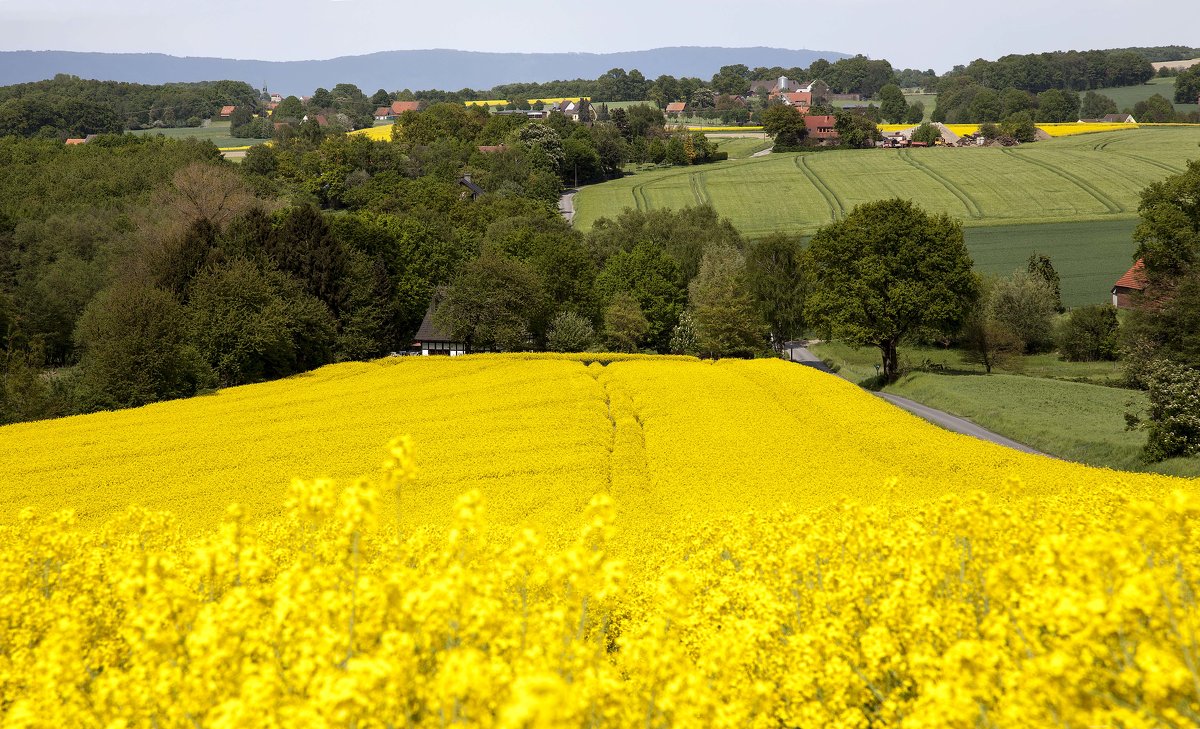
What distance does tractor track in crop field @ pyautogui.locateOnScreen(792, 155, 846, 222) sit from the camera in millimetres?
119881

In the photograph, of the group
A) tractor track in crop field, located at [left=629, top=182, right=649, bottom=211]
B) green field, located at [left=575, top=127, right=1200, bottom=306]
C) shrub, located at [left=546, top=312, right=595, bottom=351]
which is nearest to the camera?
shrub, located at [left=546, top=312, right=595, bottom=351]

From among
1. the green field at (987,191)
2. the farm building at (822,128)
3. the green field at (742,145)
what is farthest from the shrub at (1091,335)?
the farm building at (822,128)

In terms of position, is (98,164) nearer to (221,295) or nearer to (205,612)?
(221,295)

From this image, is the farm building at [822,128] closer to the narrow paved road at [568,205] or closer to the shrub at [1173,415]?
the narrow paved road at [568,205]

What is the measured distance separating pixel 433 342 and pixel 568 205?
69.1 metres

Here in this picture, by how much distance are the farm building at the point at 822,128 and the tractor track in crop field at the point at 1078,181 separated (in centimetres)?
3611

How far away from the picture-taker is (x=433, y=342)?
73250 millimetres

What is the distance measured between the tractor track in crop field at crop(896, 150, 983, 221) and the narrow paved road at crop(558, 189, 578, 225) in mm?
57930

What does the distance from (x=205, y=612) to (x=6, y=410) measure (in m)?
44.5

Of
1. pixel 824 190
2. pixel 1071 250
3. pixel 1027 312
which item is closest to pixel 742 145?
pixel 824 190

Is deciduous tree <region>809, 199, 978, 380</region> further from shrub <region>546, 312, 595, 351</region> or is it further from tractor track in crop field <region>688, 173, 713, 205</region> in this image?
tractor track in crop field <region>688, 173, 713, 205</region>

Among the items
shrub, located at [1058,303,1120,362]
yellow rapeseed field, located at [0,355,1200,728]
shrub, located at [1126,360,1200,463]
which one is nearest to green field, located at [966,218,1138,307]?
shrub, located at [1058,303,1120,362]

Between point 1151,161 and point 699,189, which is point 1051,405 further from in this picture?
point 1151,161

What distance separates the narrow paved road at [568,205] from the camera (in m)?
128
